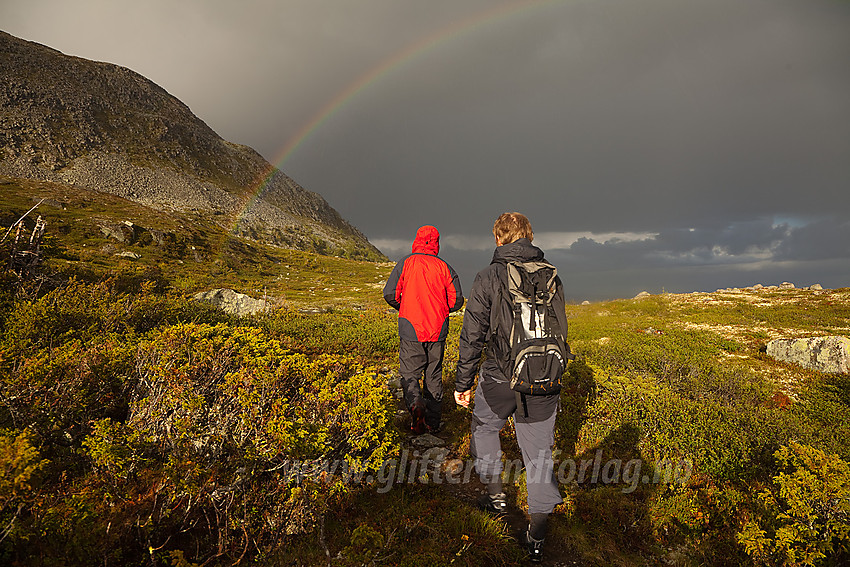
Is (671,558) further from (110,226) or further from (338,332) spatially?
(110,226)

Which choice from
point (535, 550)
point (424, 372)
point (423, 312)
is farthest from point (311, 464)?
point (424, 372)

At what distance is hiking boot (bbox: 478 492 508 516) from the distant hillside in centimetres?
10922

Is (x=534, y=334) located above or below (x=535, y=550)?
above

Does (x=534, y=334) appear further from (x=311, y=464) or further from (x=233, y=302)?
(x=233, y=302)

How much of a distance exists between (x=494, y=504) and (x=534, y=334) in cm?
217

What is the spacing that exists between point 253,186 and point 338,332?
553 ft

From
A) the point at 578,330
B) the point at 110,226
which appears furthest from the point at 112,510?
the point at 110,226

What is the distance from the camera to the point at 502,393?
3.77m

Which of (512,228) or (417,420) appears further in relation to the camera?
(417,420)

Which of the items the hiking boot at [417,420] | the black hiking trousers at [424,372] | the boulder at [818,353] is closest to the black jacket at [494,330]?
the black hiking trousers at [424,372]

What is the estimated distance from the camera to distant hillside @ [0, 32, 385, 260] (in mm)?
99562

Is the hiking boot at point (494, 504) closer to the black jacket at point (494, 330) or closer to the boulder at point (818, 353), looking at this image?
the black jacket at point (494, 330)

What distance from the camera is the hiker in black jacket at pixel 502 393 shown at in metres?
3.63

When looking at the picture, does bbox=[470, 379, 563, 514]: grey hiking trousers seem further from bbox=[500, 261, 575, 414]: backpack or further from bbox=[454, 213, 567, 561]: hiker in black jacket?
bbox=[500, 261, 575, 414]: backpack
